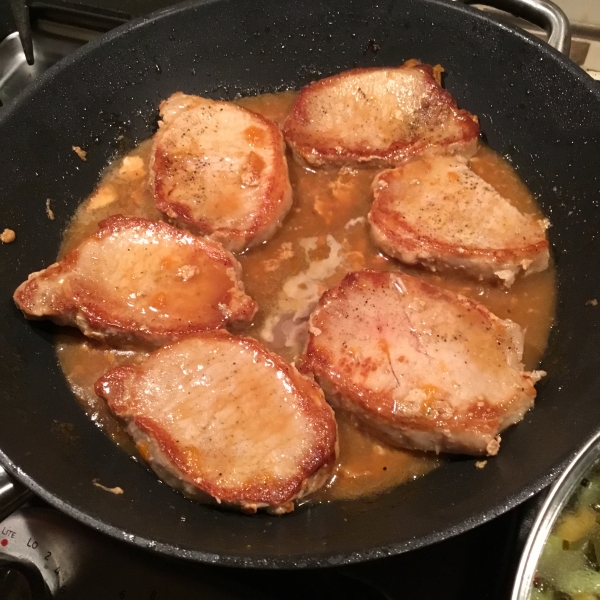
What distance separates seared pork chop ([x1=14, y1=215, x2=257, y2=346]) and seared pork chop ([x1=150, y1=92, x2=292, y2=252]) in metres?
0.11

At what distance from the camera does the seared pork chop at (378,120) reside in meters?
2.15

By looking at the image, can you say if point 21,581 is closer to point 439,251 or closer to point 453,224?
point 439,251

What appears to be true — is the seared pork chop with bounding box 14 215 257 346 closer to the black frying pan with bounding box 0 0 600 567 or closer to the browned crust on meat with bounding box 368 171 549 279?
the black frying pan with bounding box 0 0 600 567

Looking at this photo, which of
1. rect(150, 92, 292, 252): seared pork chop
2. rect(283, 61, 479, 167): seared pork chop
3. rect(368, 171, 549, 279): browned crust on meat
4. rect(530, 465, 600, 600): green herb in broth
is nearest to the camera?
rect(530, 465, 600, 600): green herb in broth

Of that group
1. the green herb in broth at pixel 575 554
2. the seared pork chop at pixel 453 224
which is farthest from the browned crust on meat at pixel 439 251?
the green herb in broth at pixel 575 554

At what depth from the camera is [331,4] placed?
2238 mm

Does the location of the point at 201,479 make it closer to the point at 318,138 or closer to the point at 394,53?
the point at 318,138

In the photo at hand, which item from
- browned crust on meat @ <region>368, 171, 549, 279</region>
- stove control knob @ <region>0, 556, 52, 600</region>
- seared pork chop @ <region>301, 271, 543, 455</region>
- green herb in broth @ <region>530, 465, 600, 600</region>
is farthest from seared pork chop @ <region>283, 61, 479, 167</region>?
stove control knob @ <region>0, 556, 52, 600</region>

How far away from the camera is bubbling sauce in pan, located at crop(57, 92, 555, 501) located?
1739mm

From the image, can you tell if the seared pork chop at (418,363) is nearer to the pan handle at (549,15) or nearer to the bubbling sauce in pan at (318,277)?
the bubbling sauce in pan at (318,277)

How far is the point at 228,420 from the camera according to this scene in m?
1.66

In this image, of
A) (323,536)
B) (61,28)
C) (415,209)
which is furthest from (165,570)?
(61,28)

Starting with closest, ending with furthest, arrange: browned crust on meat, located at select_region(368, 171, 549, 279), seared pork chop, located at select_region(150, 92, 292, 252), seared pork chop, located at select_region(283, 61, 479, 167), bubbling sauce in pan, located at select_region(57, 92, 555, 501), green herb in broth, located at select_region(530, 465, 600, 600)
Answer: green herb in broth, located at select_region(530, 465, 600, 600), bubbling sauce in pan, located at select_region(57, 92, 555, 501), browned crust on meat, located at select_region(368, 171, 549, 279), seared pork chop, located at select_region(150, 92, 292, 252), seared pork chop, located at select_region(283, 61, 479, 167)

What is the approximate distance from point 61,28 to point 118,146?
2.44 ft
